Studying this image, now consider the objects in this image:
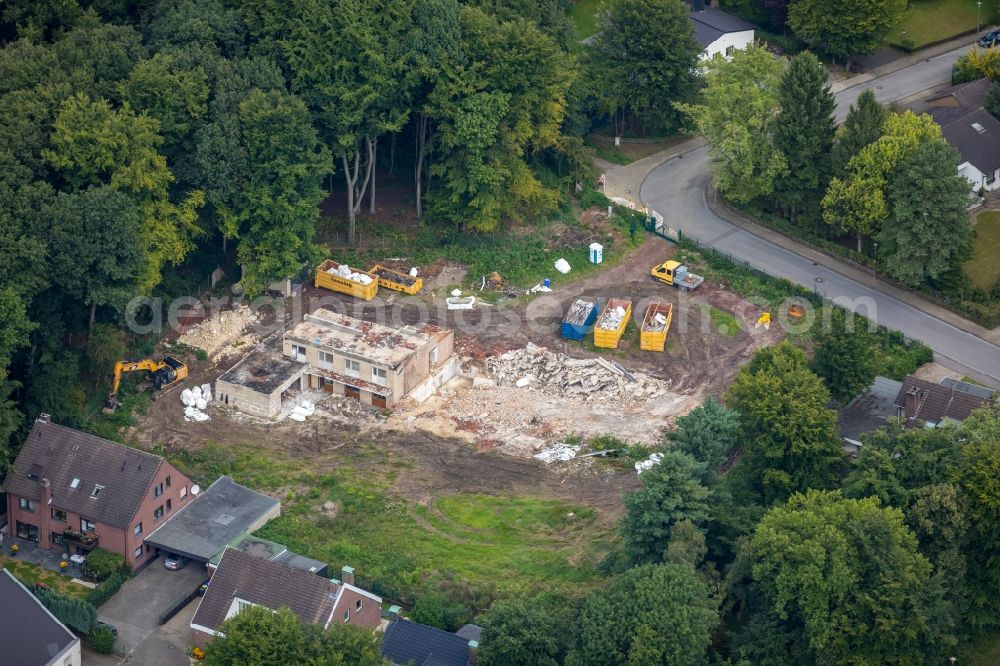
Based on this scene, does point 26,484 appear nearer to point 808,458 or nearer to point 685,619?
point 685,619

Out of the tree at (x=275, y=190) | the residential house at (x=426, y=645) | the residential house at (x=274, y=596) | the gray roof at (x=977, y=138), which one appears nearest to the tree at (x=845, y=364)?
the gray roof at (x=977, y=138)

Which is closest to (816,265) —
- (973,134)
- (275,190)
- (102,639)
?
(973,134)

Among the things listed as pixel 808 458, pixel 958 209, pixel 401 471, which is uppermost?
pixel 958 209

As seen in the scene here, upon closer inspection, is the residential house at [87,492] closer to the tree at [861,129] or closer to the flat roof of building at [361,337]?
the flat roof of building at [361,337]

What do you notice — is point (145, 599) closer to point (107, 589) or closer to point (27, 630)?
point (107, 589)

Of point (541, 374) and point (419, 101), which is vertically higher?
point (419, 101)

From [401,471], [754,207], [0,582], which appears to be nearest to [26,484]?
[0,582]

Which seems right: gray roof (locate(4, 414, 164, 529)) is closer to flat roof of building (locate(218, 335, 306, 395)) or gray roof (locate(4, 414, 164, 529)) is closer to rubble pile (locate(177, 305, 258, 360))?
flat roof of building (locate(218, 335, 306, 395))
